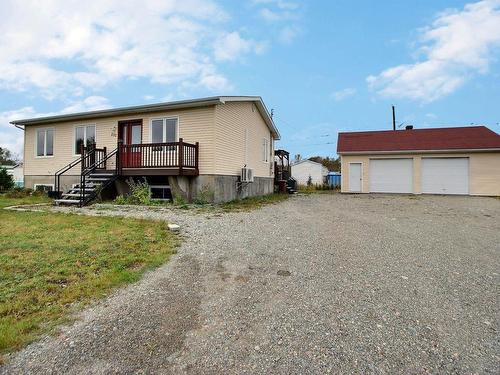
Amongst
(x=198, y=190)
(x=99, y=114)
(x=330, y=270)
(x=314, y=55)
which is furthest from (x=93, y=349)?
(x=314, y=55)

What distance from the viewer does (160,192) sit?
42.0 feet

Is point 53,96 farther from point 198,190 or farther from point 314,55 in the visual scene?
point 314,55

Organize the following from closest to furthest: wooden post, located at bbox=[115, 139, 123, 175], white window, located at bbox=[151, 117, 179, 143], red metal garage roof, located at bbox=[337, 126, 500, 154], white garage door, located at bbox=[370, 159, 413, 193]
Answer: wooden post, located at bbox=[115, 139, 123, 175] < white window, located at bbox=[151, 117, 179, 143] < red metal garage roof, located at bbox=[337, 126, 500, 154] < white garage door, located at bbox=[370, 159, 413, 193]

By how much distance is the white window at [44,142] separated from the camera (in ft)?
51.7

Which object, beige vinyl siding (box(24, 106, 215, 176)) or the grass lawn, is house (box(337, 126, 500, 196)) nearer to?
beige vinyl siding (box(24, 106, 215, 176))

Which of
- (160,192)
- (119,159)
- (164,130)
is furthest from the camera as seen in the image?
(160,192)

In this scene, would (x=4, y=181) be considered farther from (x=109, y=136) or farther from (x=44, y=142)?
(x=109, y=136)

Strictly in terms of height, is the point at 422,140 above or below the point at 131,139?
above

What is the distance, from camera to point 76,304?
10.7 ft

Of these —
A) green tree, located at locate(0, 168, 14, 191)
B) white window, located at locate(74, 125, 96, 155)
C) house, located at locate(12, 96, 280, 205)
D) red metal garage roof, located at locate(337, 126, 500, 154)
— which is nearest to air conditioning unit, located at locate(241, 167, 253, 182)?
house, located at locate(12, 96, 280, 205)

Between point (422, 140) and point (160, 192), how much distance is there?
15965 millimetres

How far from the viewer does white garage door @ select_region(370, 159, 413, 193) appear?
1905 cm

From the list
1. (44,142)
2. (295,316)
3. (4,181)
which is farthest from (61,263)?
(4,181)

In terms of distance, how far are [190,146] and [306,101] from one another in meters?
16.4
